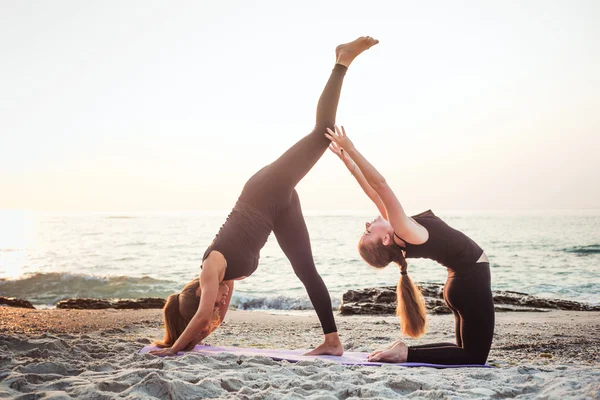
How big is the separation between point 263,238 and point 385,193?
46.8 inches

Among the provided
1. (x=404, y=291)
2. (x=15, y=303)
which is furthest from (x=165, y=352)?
(x=15, y=303)

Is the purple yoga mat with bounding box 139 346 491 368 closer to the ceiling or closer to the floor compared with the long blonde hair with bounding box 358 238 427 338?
closer to the floor

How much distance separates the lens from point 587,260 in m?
18.6

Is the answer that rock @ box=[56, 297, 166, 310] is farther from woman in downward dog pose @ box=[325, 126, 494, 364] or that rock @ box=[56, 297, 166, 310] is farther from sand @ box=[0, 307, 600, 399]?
woman in downward dog pose @ box=[325, 126, 494, 364]

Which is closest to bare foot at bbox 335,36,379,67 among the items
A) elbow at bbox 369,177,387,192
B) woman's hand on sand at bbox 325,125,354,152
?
woman's hand on sand at bbox 325,125,354,152

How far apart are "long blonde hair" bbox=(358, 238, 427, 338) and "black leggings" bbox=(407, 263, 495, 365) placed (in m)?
0.19

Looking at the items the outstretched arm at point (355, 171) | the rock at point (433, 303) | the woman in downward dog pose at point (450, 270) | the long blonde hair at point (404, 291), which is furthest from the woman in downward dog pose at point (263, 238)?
the rock at point (433, 303)

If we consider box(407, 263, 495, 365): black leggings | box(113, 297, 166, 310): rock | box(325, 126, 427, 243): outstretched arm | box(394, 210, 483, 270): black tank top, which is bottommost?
box(113, 297, 166, 310): rock

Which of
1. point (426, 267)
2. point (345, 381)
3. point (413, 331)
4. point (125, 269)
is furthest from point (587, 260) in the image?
point (345, 381)

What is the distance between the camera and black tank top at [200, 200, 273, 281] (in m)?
4.11

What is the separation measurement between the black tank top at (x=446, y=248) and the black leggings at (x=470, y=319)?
0.09m

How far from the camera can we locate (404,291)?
13.6ft

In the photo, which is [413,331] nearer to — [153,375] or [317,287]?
[317,287]

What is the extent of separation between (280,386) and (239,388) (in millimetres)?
235
